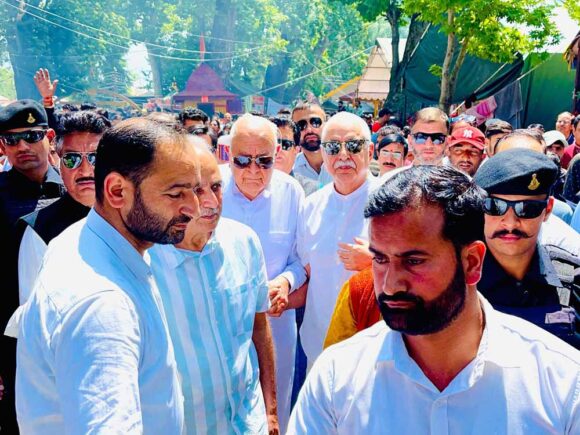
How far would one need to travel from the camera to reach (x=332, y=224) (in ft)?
12.0

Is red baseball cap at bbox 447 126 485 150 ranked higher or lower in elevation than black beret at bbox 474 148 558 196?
→ lower

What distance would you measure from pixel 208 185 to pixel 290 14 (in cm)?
7028

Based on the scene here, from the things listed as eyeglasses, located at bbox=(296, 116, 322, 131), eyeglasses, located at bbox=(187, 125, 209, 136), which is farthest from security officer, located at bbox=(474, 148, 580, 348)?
eyeglasses, located at bbox=(296, 116, 322, 131)

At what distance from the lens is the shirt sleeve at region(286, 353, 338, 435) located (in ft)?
5.23

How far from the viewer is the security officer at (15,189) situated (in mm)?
3330

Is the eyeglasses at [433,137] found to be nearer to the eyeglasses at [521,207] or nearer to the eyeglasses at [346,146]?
the eyeglasses at [346,146]

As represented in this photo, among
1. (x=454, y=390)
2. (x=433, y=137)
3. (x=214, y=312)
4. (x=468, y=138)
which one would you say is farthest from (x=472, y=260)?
(x=433, y=137)

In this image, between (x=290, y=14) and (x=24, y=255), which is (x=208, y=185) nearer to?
(x=24, y=255)

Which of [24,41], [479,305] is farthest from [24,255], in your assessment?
[24,41]

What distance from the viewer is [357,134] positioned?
13.0ft

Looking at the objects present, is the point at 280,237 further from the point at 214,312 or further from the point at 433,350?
the point at 433,350

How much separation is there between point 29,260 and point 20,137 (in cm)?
120

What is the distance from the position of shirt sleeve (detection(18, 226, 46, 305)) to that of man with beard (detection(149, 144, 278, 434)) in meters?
0.96

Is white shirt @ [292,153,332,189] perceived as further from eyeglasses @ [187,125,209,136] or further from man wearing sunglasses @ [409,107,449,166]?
man wearing sunglasses @ [409,107,449,166]
